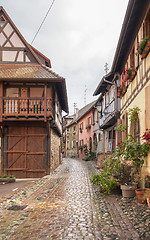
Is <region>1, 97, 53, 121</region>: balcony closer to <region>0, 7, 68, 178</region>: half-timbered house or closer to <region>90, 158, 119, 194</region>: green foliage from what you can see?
<region>0, 7, 68, 178</region>: half-timbered house

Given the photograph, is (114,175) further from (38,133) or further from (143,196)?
(38,133)

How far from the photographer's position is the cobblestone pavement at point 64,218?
14.3 ft

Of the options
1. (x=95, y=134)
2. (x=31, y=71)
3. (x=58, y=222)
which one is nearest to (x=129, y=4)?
(x=58, y=222)

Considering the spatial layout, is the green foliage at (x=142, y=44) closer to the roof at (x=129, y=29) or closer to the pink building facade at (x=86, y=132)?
the roof at (x=129, y=29)

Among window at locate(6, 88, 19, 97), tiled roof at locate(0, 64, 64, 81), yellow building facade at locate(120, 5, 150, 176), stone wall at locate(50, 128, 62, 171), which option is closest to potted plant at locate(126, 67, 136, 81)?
yellow building facade at locate(120, 5, 150, 176)

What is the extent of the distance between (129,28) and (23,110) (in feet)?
21.3

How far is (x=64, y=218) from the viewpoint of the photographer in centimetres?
531

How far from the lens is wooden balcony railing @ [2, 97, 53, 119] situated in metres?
12.8

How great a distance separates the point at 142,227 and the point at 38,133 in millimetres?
10017

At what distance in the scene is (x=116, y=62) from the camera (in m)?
12.7

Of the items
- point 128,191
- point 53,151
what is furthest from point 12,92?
point 128,191

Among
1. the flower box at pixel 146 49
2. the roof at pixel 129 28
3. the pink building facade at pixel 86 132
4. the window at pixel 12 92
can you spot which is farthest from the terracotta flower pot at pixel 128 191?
the pink building facade at pixel 86 132

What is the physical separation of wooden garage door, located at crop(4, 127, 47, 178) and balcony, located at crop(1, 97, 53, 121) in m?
1.19

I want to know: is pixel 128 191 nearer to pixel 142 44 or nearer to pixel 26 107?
pixel 142 44
